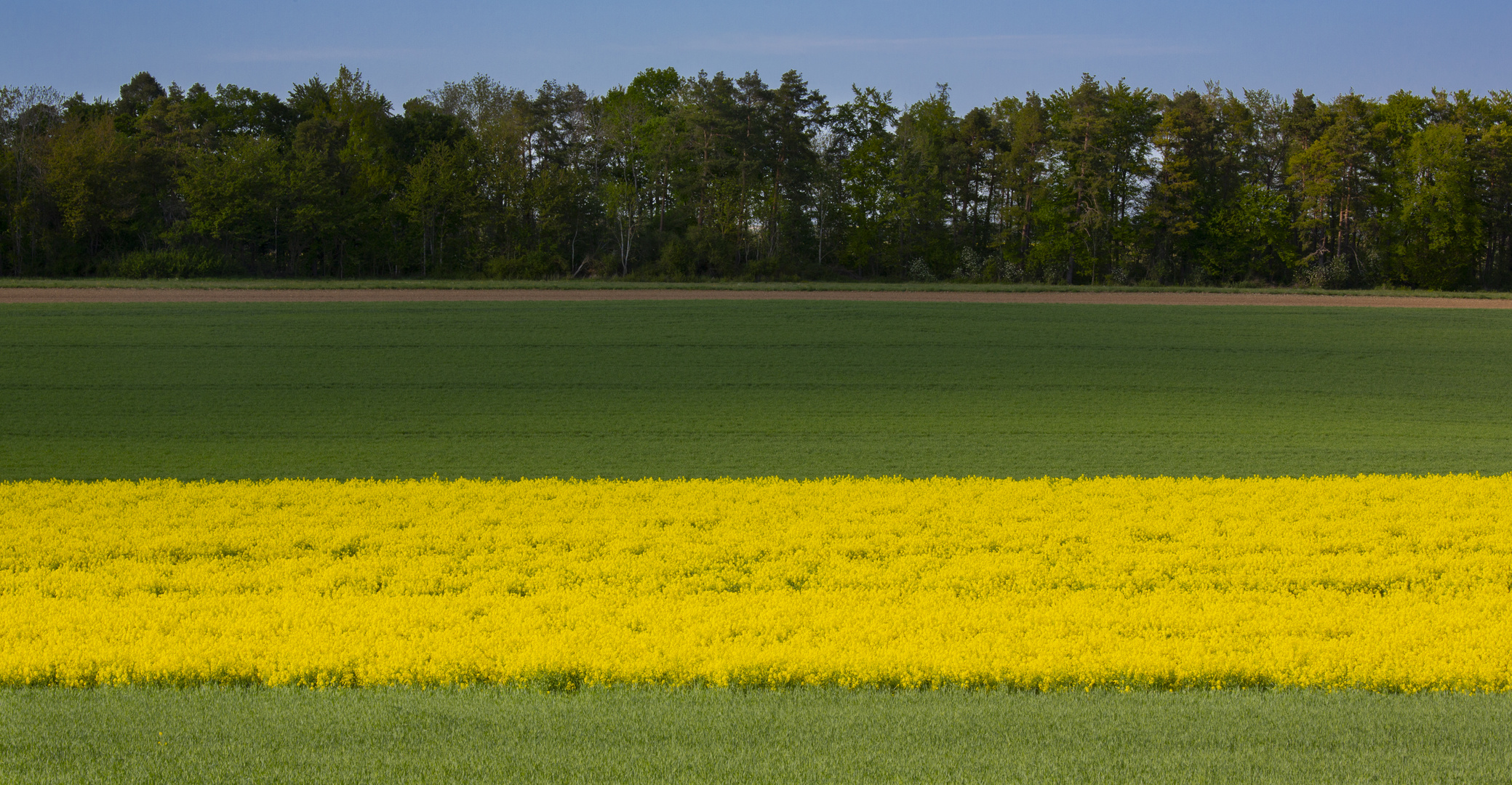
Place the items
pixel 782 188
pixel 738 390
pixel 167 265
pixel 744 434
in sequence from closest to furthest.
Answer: pixel 744 434 → pixel 738 390 → pixel 167 265 → pixel 782 188

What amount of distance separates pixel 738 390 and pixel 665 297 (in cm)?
1599

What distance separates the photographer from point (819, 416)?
19.3 metres

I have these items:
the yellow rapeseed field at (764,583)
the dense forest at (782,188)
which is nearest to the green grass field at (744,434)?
the yellow rapeseed field at (764,583)

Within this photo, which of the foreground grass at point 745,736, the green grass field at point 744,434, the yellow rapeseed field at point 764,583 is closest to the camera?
the foreground grass at point 745,736

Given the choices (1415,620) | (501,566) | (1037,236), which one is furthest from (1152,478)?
(1037,236)

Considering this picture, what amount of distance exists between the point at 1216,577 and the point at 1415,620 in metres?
1.55

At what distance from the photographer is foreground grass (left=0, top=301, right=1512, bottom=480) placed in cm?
1586

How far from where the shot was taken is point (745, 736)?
5.05m

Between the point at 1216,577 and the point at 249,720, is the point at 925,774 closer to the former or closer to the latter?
the point at 249,720

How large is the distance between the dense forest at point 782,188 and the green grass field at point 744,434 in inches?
1037

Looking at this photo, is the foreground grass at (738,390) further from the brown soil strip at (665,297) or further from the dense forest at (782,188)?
the dense forest at (782,188)

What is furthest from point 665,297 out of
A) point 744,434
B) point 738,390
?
point 744,434

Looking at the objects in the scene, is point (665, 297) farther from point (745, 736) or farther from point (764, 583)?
point (745, 736)

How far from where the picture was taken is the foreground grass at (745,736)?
465 centimetres
